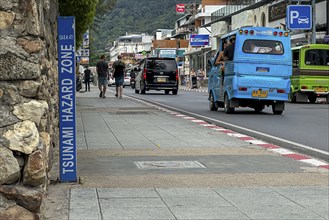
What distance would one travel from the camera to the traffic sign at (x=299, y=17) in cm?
3375

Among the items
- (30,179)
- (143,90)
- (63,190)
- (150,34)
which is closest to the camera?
(30,179)

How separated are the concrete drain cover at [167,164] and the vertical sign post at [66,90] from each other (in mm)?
1800

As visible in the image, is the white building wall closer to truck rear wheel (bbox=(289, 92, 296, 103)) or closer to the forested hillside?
truck rear wheel (bbox=(289, 92, 296, 103))

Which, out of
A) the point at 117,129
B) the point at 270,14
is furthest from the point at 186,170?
the point at 270,14

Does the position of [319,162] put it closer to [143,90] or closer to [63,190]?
[63,190]

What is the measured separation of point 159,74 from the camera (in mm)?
34656

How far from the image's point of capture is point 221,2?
98938 mm

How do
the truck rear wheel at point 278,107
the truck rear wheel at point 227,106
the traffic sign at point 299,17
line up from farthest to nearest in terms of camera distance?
the traffic sign at point 299,17 → the truck rear wheel at point 278,107 → the truck rear wheel at point 227,106

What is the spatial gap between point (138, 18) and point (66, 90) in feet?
469

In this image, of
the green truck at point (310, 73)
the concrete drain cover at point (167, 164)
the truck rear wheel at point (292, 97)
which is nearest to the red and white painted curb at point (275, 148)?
the concrete drain cover at point (167, 164)

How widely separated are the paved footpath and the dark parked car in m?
22.7

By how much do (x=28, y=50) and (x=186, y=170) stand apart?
12.5 ft

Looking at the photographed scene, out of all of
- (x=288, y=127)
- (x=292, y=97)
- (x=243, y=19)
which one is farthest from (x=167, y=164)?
(x=243, y=19)

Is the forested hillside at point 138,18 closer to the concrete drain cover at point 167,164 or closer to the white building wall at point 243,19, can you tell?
the white building wall at point 243,19
